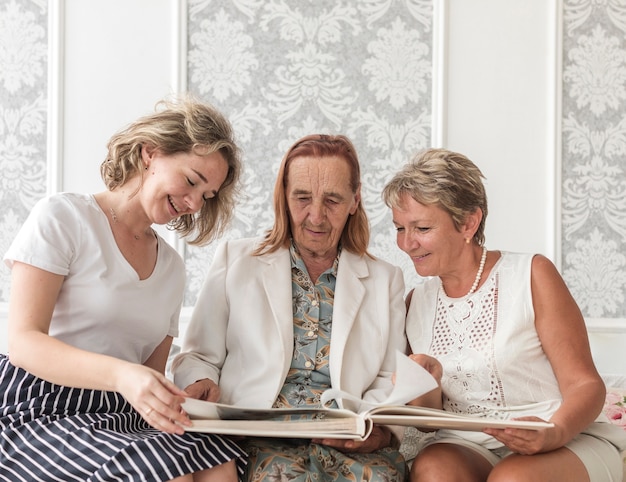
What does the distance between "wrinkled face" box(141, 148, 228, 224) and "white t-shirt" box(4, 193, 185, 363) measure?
0.42 ft

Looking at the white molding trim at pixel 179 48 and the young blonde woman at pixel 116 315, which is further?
the white molding trim at pixel 179 48

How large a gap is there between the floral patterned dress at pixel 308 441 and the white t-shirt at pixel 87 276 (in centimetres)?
40

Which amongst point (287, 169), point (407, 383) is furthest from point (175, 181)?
point (407, 383)

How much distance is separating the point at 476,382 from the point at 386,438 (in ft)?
0.90

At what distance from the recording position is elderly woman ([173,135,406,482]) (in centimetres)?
195

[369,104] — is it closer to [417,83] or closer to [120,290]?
[417,83]

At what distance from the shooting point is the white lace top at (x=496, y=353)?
6.40 ft

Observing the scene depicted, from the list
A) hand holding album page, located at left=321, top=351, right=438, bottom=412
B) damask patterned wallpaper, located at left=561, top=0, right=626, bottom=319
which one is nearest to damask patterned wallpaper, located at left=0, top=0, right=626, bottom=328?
damask patterned wallpaper, located at left=561, top=0, right=626, bottom=319

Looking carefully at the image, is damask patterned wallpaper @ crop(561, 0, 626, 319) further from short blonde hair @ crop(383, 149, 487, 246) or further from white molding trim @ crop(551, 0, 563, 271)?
short blonde hair @ crop(383, 149, 487, 246)

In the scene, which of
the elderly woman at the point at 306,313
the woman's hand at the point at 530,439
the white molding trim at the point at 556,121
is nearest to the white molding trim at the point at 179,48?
the elderly woman at the point at 306,313

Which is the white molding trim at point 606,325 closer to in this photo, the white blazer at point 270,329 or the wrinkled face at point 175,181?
the white blazer at point 270,329

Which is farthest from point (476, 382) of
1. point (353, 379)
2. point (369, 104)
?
point (369, 104)

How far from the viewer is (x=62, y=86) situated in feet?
10.2

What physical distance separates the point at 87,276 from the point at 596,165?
2.17m
